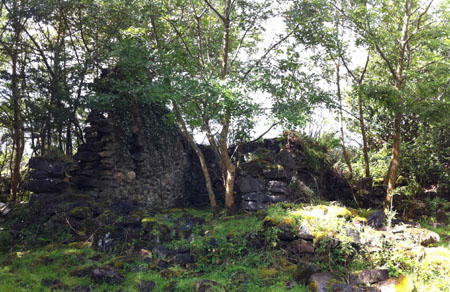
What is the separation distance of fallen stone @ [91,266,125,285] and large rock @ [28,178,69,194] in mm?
3589

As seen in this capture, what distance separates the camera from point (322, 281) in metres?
5.23

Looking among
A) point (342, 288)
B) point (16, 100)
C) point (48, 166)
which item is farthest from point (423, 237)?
point (16, 100)

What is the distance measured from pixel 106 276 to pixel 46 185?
3851 mm

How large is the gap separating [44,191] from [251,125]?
538cm

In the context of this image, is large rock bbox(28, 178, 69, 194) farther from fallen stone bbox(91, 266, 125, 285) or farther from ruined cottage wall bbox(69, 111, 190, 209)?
fallen stone bbox(91, 266, 125, 285)

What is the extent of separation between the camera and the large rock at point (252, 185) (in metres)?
9.24

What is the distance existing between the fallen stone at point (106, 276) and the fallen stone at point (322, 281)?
311cm

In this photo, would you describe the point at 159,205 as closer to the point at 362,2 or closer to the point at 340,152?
the point at 340,152

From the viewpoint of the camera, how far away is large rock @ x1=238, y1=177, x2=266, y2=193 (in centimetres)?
924

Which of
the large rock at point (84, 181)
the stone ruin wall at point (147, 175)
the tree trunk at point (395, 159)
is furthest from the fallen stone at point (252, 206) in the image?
the large rock at point (84, 181)

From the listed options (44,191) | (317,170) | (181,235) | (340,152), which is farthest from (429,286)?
(44,191)

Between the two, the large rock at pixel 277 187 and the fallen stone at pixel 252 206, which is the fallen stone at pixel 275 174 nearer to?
the large rock at pixel 277 187

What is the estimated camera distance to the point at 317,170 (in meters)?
10.6

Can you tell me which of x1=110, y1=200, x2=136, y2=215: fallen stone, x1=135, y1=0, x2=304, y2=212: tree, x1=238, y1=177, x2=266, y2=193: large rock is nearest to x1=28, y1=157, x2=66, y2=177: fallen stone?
x1=110, y1=200, x2=136, y2=215: fallen stone
